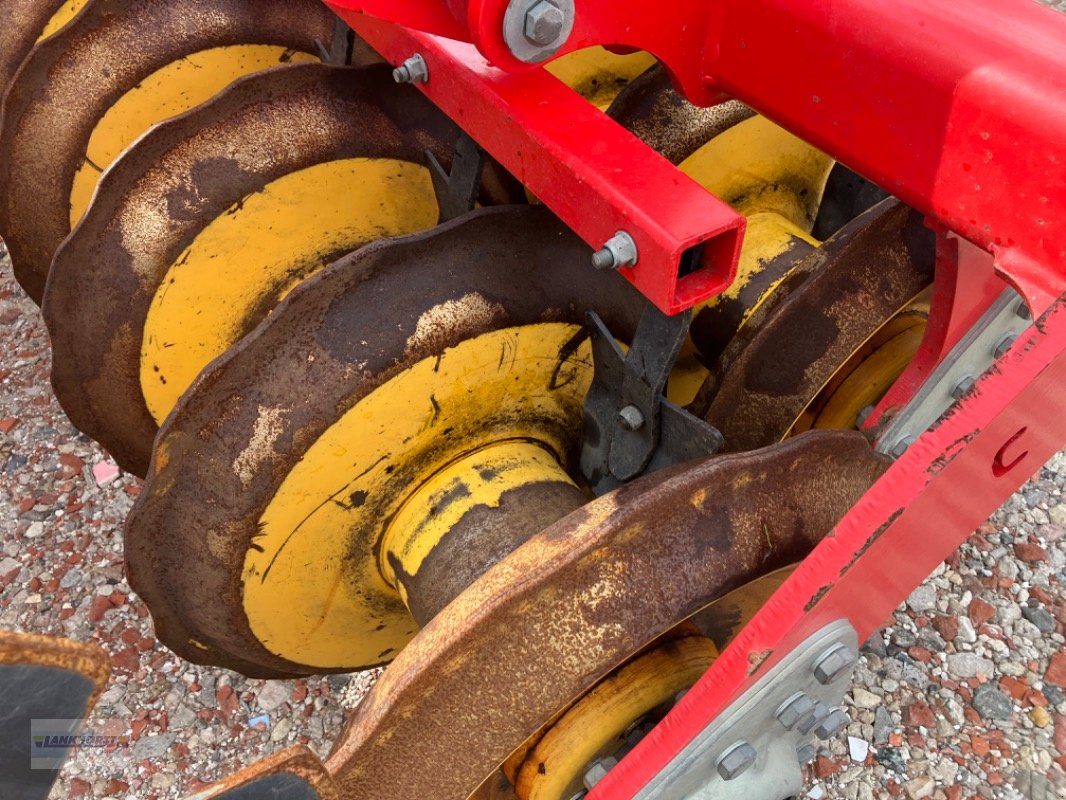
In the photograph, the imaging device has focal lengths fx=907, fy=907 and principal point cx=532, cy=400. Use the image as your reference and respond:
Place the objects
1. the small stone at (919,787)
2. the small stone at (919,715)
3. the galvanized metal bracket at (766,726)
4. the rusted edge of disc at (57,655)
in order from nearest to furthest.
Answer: the rusted edge of disc at (57,655), the galvanized metal bracket at (766,726), the small stone at (919,787), the small stone at (919,715)

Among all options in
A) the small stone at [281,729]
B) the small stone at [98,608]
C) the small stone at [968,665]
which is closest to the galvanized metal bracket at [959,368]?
the small stone at [968,665]

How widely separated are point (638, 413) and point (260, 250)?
0.79m

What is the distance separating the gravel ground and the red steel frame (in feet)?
3.23

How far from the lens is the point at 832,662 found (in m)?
1.03

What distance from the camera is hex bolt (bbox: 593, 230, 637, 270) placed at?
3.59 feet

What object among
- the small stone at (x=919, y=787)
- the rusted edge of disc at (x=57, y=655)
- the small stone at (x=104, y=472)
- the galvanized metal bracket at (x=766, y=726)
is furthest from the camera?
the small stone at (x=104, y=472)

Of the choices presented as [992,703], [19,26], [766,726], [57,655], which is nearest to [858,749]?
[992,703]

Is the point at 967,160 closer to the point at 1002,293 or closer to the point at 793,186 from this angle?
the point at 1002,293

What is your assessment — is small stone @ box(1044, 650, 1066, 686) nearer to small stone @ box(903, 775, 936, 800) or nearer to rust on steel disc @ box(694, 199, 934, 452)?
small stone @ box(903, 775, 936, 800)

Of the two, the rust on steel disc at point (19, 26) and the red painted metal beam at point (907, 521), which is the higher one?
the red painted metal beam at point (907, 521)

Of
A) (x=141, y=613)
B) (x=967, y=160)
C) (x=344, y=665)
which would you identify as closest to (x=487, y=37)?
(x=967, y=160)

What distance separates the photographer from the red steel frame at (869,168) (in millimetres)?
897

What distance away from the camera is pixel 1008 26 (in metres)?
1.02

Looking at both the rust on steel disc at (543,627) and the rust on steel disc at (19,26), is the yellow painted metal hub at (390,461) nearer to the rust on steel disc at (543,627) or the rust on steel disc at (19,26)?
the rust on steel disc at (543,627)
